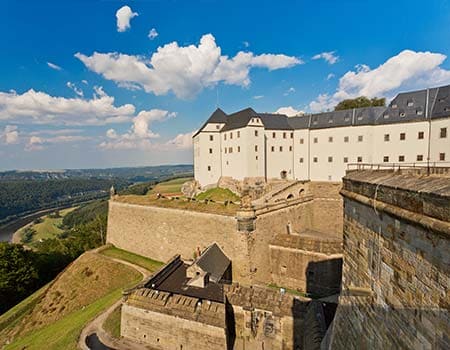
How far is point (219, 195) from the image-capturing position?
3269 cm

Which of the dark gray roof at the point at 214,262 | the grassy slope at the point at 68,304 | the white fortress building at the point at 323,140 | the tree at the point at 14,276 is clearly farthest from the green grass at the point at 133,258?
the white fortress building at the point at 323,140

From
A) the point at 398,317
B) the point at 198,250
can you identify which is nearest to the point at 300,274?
the point at 198,250

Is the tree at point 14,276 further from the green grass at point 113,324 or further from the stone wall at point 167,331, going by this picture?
the stone wall at point 167,331

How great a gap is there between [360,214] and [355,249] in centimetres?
94

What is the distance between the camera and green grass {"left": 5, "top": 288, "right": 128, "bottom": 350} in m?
15.1

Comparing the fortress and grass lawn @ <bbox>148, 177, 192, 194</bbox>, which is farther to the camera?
grass lawn @ <bbox>148, 177, 192, 194</bbox>

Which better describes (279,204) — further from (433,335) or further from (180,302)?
(433,335)

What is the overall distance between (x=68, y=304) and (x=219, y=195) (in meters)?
20.0

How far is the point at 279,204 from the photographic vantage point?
21469 millimetres

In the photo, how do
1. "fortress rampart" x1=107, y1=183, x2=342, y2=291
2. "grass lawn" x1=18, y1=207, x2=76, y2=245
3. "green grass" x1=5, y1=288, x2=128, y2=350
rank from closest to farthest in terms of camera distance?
"green grass" x1=5, y1=288, x2=128, y2=350
"fortress rampart" x1=107, y1=183, x2=342, y2=291
"grass lawn" x1=18, y1=207, x2=76, y2=245

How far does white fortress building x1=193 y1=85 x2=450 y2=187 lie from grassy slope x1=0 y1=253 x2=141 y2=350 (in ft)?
62.6

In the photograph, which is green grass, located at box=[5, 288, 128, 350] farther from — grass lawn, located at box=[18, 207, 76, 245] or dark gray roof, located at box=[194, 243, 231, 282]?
grass lawn, located at box=[18, 207, 76, 245]

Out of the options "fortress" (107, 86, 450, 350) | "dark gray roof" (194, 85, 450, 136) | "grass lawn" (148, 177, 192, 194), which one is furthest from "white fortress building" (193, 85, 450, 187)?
"grass lawn" (148, 177, 192, 194)

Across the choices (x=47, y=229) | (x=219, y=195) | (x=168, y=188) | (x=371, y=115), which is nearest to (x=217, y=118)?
(x=219, y=195)
